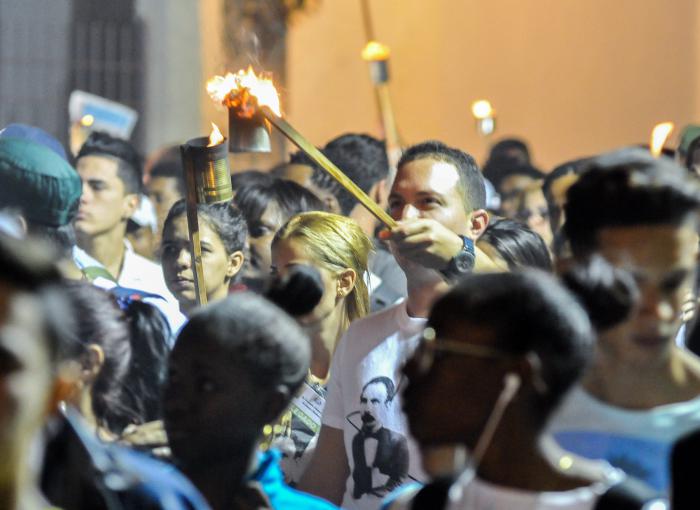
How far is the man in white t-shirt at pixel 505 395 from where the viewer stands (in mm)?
2998

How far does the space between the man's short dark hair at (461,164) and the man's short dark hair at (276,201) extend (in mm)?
1373

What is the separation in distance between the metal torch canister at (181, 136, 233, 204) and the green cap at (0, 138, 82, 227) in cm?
129

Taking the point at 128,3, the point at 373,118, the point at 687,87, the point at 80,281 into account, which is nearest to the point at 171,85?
the point at 128,3

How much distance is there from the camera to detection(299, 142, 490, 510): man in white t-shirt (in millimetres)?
4129

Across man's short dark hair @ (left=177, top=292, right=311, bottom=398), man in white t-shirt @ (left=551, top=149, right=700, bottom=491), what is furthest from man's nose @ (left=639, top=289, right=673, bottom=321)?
man's short dark hair @ (left=177, top=292, right=311, bottom=398)

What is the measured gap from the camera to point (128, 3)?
15.3 metres

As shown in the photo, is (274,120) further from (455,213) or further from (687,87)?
(687,87)

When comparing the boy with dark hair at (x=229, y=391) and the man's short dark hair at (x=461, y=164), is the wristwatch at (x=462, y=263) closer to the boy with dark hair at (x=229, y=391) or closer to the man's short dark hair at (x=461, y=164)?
the man's short dark hair at (x=461, y=164)

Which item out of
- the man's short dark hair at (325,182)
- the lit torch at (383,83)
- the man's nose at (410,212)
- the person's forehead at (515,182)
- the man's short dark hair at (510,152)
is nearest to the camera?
the man's nose at (410,212)

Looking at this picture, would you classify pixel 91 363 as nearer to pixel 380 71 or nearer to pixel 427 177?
pixel 427 177

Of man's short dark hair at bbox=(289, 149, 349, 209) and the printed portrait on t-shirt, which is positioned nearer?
the printed portrait on t-shirt

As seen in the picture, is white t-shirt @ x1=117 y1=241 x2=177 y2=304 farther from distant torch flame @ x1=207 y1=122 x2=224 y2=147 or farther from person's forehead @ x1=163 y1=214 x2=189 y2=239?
distant torch flame @ x1=207 y1=122 x2=224 y2=147

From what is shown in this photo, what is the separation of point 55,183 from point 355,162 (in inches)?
89.7

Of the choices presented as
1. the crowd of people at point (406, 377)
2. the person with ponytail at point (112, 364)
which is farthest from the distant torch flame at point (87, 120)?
the person with ponytail at point (112, 364)
